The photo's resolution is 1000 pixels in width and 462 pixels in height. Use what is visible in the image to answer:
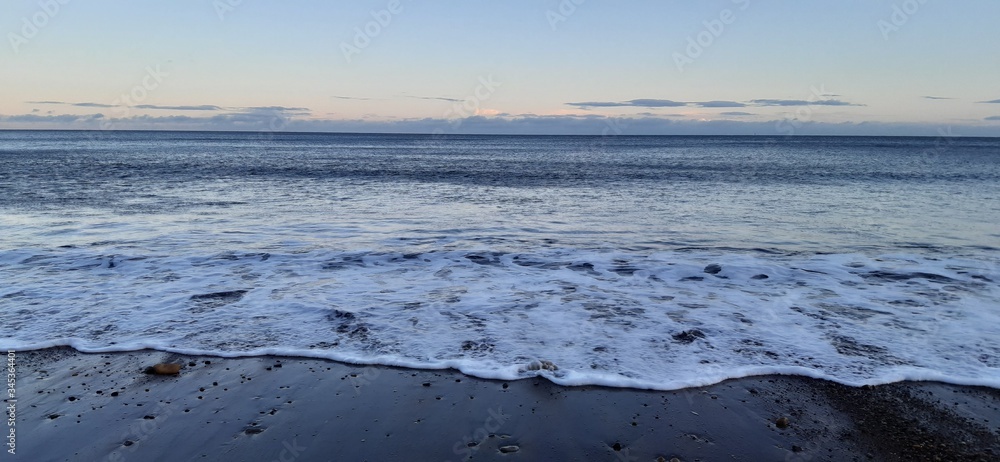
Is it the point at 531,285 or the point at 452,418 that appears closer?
the point at 452,418

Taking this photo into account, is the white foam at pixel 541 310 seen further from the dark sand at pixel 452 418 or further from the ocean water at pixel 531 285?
the dark sand at pixel 452 418

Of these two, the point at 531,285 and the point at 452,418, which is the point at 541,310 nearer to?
the point at 531,285

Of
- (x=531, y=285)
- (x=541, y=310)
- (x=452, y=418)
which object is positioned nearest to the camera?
(x=452, y=418)

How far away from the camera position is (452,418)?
18.1ft

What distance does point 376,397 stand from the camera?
5980 millimetres

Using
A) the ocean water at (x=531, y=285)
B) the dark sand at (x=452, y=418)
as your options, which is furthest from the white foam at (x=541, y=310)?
the dark sand at (x=452, y=418)

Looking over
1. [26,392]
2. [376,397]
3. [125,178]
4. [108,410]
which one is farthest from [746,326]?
[125,178]

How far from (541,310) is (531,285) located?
1.56 m

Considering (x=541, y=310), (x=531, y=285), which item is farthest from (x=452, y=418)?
(x=531, y=285)

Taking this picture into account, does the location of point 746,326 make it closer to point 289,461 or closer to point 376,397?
point 376,397

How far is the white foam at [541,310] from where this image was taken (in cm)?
700

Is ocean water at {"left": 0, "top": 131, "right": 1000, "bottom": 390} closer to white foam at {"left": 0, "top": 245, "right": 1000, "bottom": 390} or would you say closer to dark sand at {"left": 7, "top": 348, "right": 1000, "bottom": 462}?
white foam at {"left": 0, "top": 245, "right": 1000, "bottom": 390}

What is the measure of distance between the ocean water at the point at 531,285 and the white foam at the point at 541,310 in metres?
0.05

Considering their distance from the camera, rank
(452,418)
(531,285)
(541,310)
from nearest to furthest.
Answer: (452,418) < (541,310) < (531,285)
